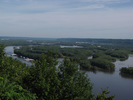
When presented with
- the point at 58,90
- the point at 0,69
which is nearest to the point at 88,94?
the point at 58,90

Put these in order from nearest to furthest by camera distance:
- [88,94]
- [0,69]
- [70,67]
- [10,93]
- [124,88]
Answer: [10,93] → [88,94] → [70,67] → [0,69] → [124,88]

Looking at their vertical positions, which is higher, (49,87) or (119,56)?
(49,87)

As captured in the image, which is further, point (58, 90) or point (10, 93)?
point (58, 90)

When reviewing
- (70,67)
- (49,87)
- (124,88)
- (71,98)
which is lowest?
(124,88)

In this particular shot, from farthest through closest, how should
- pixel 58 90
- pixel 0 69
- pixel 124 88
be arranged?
pixel 124 88 < pixel 0 69 < pixel 58 90

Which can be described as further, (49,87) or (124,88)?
(124,88)

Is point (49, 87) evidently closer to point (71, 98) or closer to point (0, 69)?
point (71, 98)

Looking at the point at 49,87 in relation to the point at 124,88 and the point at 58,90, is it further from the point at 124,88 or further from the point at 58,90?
the point at 124,88

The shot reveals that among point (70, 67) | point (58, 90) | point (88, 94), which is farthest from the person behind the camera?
point (70, 67)

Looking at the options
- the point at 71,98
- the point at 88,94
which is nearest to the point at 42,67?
the point at 71,98
